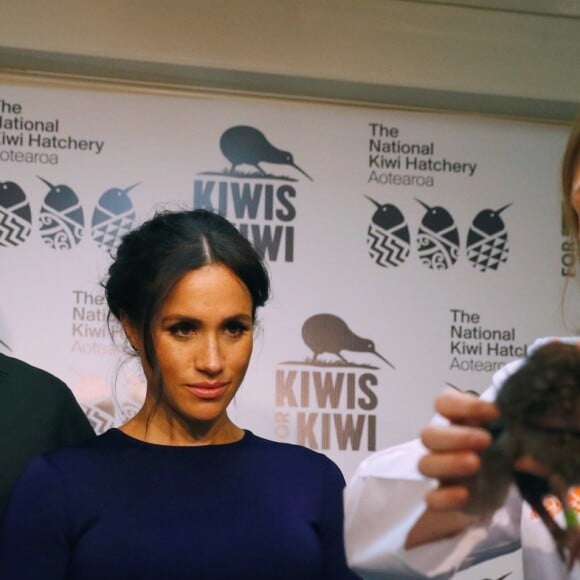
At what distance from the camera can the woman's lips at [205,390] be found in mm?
1448

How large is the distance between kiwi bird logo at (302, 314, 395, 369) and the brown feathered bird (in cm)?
188

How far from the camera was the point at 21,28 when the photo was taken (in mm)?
2420

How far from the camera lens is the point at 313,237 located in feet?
8.57

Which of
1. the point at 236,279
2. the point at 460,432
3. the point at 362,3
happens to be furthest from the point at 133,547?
the point at 362,3

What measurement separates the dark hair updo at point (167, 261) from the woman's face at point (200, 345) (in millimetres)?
30

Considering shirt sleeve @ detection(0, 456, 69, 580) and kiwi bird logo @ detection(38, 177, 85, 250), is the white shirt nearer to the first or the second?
shirt sleeve @ detection(0, 456, 69, 580)

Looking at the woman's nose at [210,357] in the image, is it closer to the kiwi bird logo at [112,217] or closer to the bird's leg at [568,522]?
the bird's leg at [568,522]

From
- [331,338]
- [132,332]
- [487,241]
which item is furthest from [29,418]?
[487,241]

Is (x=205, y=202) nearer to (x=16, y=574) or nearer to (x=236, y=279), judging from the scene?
(x=236, y=279)

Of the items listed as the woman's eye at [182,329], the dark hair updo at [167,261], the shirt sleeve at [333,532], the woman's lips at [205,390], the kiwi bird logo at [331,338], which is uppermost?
the dark hair updo at [167,261]

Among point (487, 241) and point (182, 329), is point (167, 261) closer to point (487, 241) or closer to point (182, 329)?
point (182, 329)

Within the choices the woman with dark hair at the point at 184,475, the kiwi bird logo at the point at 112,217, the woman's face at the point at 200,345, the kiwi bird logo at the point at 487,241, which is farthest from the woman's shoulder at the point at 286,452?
the kiwi bird logo at the point at 487,241

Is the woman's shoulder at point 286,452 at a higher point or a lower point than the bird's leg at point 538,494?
lower

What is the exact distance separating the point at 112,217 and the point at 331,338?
68 cm
